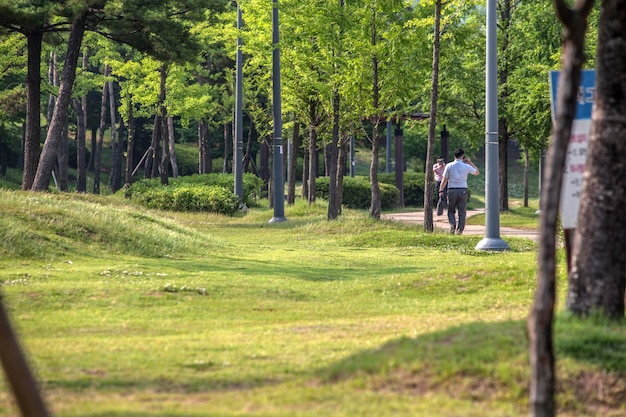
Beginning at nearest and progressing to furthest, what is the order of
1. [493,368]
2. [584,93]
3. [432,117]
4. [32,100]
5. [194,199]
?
[493,368] → [584,93] → [432,117] → [32,100] → [194,199]

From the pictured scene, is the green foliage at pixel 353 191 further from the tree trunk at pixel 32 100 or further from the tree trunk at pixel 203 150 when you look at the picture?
the tree trunk at pixel 32 100

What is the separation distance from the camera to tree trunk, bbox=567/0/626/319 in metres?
8.56

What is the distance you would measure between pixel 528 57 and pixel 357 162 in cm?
Result: 5266

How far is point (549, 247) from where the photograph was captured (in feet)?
20.0

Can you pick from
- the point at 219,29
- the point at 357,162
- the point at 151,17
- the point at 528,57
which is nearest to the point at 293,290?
the point at 151,17

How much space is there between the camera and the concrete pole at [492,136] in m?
19.5

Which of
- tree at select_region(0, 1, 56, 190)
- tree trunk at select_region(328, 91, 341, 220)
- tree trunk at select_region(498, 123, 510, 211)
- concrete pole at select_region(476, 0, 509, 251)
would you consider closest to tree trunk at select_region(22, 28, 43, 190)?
tree at select_region(0, 1, 56, 190)

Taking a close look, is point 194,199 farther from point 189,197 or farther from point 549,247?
point 549,247

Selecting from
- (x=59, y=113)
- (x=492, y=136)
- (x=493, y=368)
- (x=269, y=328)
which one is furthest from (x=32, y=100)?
(x=493, y=368)

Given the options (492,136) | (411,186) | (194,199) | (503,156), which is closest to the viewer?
(492,136)

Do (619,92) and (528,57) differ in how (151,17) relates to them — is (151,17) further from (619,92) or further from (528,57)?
(619,92)

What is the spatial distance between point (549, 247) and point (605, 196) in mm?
2693

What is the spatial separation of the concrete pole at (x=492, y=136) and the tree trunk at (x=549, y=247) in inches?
A: 518

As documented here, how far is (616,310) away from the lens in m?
8.62
